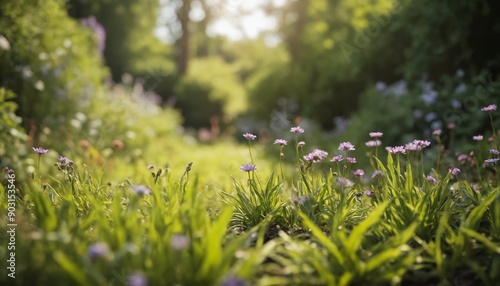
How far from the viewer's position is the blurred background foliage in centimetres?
538

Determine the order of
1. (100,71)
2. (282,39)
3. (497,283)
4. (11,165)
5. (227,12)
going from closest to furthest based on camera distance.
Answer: (497,283) < (11,165) < (100,71) < (282,39) < (227,12)

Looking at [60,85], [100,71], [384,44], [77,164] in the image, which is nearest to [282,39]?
[384,44]

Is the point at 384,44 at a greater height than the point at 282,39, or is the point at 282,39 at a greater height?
the point at 282,39

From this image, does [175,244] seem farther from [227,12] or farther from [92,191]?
[227,12]

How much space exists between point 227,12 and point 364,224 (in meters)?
20.9

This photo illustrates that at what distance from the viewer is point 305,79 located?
11305 mm

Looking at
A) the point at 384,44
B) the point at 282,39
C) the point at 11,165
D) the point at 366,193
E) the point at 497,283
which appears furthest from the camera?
the point at 282,39

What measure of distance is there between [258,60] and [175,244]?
14.4 m

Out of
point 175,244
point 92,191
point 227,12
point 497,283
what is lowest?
point 497,283

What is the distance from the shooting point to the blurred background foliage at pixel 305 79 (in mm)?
5379

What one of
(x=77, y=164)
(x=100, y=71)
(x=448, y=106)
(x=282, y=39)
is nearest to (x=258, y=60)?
(x=282, y=39)

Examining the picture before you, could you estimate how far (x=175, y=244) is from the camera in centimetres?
140

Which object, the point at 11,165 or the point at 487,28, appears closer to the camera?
the point at 11,165

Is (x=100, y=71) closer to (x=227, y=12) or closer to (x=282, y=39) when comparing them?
(x=282, y=39)
